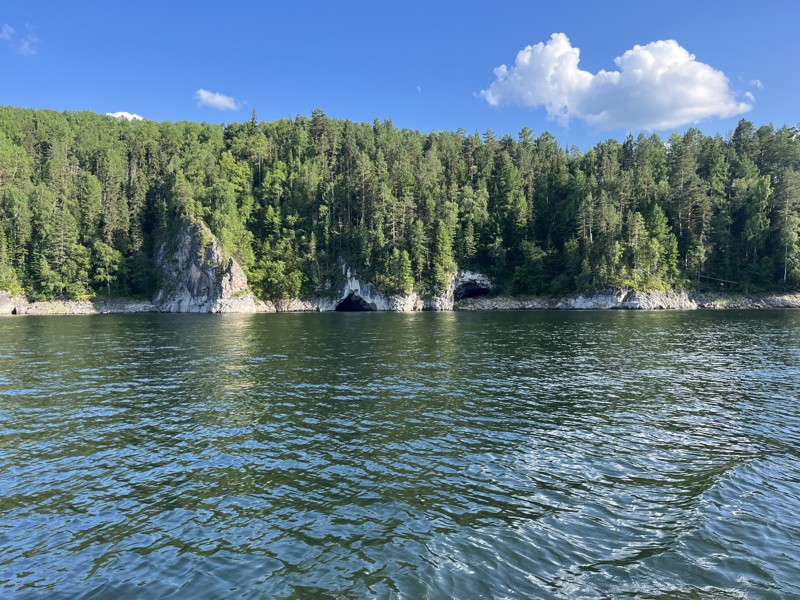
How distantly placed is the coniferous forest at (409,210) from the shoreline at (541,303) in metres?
2.56

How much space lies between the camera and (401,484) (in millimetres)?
12133

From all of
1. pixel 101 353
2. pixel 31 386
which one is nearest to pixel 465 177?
pixel 101 353

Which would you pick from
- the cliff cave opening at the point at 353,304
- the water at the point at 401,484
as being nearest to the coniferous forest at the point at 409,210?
the cliff cave opening at the point at 353,304

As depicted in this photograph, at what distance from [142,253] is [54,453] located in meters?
115

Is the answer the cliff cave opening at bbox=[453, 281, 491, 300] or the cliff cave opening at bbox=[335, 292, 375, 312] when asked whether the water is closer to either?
the cliff cave opening at bbox=[335, 292, 375, 312]

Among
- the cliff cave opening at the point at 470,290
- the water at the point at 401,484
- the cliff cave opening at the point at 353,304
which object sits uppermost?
the cliff cave opening at the point at 470,290

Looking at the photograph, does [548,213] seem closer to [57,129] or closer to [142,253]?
[142,253]

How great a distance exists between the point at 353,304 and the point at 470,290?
29.1 metres

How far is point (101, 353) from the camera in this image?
35.1m

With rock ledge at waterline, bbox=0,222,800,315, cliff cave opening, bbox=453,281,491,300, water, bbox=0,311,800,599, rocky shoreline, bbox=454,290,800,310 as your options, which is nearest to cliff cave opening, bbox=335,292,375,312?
rock ledge at waterline, bbox=0,222,800,315

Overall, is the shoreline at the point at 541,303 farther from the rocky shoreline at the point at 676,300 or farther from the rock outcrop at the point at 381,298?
the rock outcrop at the point at 381,298

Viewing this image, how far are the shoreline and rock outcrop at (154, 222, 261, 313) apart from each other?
7.37 feet

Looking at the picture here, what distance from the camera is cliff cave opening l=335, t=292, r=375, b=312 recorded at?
10636 centimetres

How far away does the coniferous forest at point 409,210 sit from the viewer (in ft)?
327
